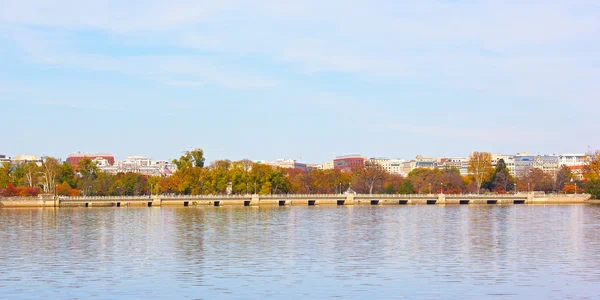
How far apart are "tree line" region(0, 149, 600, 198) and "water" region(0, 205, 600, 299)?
8162 centimetres

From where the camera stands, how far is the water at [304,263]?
3112 cm

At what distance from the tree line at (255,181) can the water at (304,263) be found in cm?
8162

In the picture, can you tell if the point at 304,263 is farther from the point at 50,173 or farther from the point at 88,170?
the point at 88,170

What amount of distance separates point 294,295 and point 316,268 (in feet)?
24.6

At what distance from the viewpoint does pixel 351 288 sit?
31500mm

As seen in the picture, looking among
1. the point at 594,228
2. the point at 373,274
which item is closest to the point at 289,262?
the point at 373,274

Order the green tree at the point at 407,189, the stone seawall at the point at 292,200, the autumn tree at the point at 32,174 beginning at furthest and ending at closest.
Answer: the green tree at the point at 407,189 → the autumn tree at the point at 32,174 → the stone seawall at the point at 292,200

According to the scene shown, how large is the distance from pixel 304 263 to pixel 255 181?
106 m

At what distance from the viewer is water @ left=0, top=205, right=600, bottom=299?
102 ft

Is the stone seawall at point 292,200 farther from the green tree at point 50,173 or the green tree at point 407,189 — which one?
the green tree at point 50,173

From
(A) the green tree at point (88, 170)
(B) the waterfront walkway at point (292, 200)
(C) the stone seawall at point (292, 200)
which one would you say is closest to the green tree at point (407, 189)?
(C) the stone seawall at point (292, 200)

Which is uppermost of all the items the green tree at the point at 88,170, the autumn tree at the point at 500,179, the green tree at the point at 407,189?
the green tree at the point at 88,170

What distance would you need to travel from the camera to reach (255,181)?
145 m

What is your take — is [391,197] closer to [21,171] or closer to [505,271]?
[21,171]
